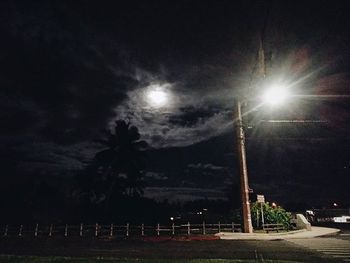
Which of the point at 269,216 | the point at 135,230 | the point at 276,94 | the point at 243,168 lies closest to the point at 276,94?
the point at 276,94

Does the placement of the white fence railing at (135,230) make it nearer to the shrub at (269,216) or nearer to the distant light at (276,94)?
the shrub at (269,216)

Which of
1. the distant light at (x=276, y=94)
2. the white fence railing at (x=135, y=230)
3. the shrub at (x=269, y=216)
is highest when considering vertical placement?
the distant light at (x=276, y=94)

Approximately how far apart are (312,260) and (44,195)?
214ft

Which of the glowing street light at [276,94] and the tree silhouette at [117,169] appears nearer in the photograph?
the glowing street light at [276,94]

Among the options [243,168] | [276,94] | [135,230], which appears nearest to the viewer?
[276,94]

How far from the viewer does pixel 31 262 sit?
12.1 meters

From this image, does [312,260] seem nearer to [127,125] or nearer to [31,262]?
[31,262]

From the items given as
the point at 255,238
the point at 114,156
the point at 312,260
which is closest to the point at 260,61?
the point at 312,260

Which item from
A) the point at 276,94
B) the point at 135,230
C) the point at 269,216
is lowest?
the point at 135,230

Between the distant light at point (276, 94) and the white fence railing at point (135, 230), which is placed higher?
the distant light at point (276, 94)

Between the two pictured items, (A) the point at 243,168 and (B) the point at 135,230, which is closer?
(A) the point at 243,168

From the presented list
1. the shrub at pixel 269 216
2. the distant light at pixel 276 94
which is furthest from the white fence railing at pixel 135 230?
the distant light at pixel 276 94

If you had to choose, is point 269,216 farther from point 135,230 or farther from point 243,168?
point 135,230

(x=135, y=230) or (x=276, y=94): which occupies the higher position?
(x=276, y=94)
